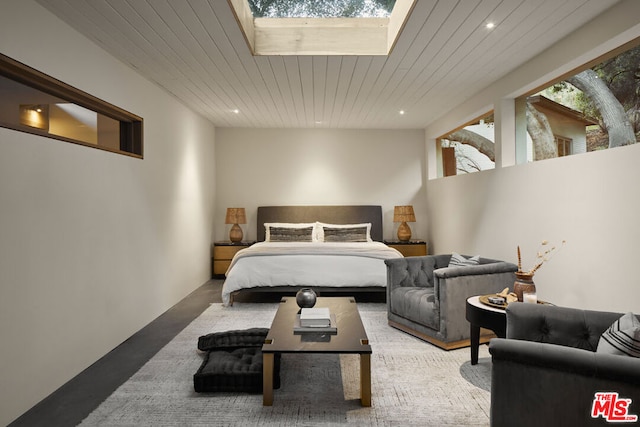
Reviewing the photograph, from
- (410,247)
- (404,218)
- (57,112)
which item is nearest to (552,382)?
(57,112)

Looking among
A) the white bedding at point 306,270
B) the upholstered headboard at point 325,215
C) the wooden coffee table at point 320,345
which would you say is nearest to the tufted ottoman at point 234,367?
the wooden coffee table at point 320,345

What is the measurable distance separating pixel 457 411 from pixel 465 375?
1.76 feet

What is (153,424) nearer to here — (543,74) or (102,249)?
(102,249)

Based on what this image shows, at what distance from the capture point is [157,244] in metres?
4.41

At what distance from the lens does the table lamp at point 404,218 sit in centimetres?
674

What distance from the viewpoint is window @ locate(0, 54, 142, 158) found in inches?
94.7

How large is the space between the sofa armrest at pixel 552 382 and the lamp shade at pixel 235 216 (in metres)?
5.35

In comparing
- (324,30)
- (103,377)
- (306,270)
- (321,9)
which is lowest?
(103,377)

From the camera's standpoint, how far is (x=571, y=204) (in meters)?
3.16

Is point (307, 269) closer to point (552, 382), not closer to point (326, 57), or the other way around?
point (326, 57)

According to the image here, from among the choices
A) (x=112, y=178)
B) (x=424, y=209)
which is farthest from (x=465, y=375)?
(x=424, y=209)

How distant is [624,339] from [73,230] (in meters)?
3.30

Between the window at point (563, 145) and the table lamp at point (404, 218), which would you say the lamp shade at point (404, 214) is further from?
the window at point (563, 145)

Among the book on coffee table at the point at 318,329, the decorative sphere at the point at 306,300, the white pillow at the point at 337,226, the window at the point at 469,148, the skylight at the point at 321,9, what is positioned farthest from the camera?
the white pillow at the point at 337,226
